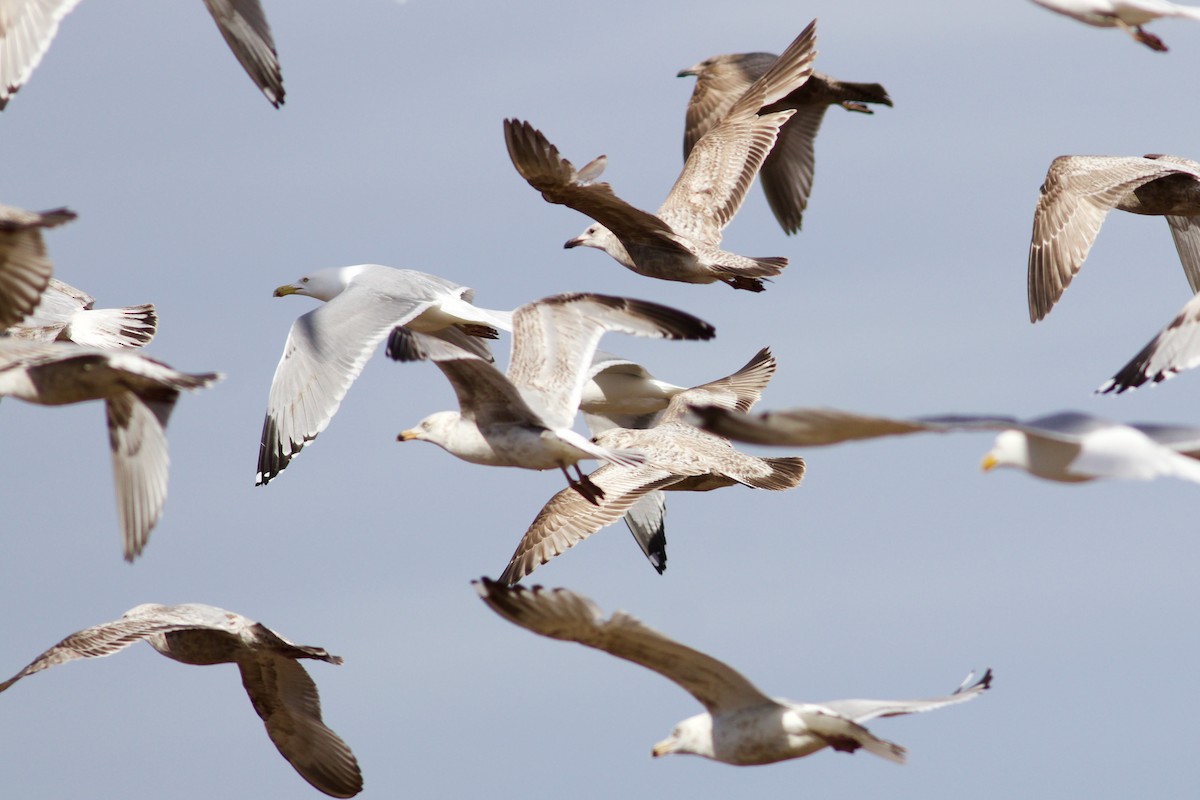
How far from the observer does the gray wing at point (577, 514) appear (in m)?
13.4

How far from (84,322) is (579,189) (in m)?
4.16

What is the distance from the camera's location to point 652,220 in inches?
543

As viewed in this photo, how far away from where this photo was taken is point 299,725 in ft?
42.7

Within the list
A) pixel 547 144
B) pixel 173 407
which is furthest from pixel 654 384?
pixel 173 407

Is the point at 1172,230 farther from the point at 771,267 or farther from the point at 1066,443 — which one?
the point at 1066,443

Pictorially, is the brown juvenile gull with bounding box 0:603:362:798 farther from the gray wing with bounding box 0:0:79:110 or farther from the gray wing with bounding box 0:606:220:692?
the gray wing with bounding box 0:0:79:110

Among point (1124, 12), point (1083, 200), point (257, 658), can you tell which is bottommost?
point (257, 658)

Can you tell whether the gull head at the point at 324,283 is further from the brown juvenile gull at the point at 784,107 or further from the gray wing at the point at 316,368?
the brown juvenile gull at the point at 784,107

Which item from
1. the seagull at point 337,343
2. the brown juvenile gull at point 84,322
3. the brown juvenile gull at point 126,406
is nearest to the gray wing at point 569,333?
the seagull at point 337,343

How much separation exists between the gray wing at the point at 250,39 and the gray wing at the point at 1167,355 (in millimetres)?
5442

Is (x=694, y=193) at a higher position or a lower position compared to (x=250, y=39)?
lower

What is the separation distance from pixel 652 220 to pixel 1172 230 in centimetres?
505

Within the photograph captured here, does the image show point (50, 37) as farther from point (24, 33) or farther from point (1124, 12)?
point (1124, 12)

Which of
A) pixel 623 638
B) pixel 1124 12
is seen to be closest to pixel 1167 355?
pixel 1124 12
